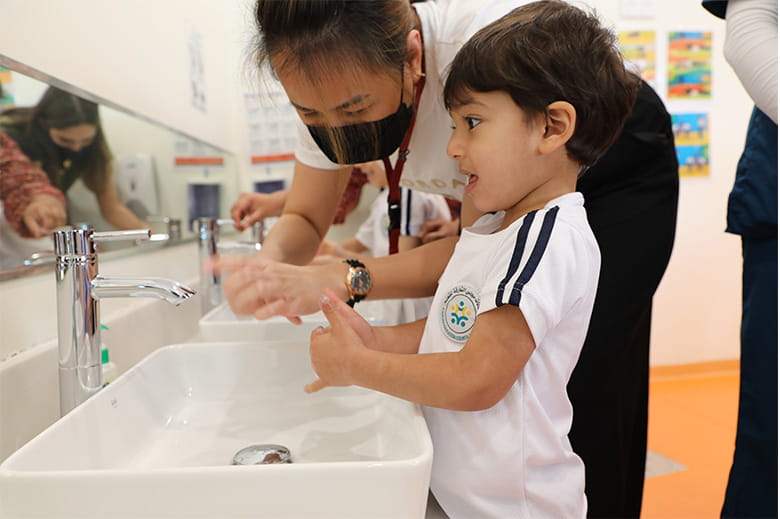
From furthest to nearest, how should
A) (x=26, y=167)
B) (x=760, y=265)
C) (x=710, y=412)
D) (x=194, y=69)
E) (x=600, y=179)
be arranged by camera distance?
1. (x=710, y=412)
2. (x=194, y=69)
3. (x=760, y=265)
4. (x=600, y=179)
5. (x=26, y=167)

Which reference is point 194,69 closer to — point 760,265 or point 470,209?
point 470,209

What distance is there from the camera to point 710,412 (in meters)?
2.85

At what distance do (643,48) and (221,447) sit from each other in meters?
3.27

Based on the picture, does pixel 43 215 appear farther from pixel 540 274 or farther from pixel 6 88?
pixel 540 274

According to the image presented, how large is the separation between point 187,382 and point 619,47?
0.80m

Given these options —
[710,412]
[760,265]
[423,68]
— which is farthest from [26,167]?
[710,412]

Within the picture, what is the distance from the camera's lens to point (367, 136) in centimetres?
86

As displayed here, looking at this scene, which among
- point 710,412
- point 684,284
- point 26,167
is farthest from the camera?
point 684,284

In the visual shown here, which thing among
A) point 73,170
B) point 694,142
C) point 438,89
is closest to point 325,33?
point 438,89

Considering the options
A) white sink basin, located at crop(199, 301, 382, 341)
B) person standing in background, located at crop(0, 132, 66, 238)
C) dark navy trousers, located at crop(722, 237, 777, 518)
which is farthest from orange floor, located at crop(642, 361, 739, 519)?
person standing in background, located at crop(0, 132, 66, 238)

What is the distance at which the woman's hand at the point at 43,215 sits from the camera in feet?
2.97

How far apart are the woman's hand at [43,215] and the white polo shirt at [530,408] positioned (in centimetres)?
67

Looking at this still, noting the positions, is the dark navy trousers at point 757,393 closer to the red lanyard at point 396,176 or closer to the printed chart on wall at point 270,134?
the red lanyard at point 396,176

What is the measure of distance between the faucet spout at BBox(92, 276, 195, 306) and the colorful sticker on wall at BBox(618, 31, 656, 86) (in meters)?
3.20
